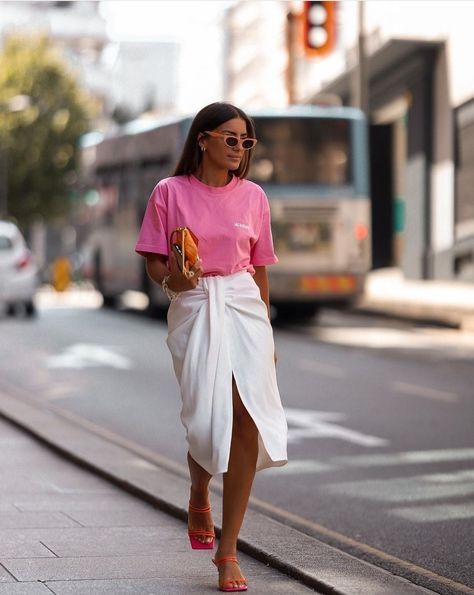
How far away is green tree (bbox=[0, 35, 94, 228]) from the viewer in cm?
6281

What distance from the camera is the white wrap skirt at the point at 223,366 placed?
205 inches

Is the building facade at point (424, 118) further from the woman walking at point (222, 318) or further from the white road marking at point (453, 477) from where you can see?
the woman walking at point (222, 318)

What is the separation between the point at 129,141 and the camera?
25625 millimetres

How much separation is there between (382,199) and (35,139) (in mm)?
25943

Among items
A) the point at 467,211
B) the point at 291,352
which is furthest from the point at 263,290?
the point at 467,211

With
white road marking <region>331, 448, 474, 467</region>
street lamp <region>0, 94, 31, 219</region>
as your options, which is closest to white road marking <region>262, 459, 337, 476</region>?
white road marking <region>331, 448, 474, 467</region>

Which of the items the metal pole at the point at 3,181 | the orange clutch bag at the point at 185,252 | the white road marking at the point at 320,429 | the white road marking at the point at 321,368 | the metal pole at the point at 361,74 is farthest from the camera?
the metal pole at the point at 3,181

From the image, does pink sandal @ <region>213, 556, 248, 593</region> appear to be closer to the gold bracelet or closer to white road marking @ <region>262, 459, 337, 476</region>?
the gold bracelet

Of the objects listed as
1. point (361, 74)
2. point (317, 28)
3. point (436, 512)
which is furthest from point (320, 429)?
point (317, 28)

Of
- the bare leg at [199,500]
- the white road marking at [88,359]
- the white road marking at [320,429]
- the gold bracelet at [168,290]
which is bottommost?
the white road marking at [88,359]

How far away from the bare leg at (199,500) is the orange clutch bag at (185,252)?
771mm

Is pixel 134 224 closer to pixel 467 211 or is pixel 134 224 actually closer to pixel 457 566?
pixel 467 211

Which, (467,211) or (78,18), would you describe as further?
(78,18)

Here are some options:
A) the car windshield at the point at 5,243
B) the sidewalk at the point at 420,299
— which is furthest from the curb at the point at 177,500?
the car windshield at the point at 5,243
